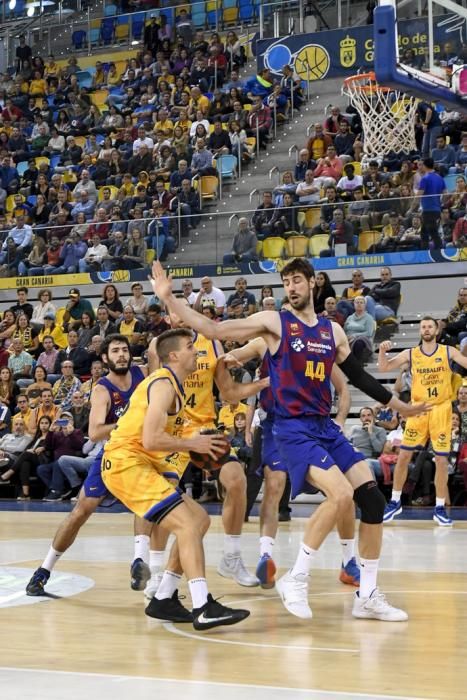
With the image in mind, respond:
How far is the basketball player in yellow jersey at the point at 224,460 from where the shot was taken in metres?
7.67

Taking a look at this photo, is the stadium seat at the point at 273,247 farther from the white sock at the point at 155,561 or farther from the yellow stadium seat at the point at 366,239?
the white sock at the point at 155,561

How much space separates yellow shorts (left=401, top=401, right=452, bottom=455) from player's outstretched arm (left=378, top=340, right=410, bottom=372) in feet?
2.22

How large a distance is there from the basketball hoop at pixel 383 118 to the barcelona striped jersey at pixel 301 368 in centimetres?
1315

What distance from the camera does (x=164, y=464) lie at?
23.9ft

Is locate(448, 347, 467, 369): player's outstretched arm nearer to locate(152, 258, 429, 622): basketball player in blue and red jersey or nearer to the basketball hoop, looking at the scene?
locate(152, 258, 429, 622): basketball player in blue and red jersey

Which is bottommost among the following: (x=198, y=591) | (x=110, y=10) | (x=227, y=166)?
(x=198, y=591)

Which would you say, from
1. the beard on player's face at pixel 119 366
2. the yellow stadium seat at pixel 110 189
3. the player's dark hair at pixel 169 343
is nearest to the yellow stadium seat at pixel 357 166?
the yellow stadium seat at pixel 110 189

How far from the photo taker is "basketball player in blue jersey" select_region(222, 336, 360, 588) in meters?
7.67

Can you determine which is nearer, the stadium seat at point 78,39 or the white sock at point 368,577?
the white sock at point 368,577

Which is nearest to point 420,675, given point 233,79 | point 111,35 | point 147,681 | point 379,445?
point 147,681

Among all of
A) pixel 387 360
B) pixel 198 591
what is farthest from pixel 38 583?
pixel 387 360

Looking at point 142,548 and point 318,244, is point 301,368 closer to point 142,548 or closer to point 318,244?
point 142,548

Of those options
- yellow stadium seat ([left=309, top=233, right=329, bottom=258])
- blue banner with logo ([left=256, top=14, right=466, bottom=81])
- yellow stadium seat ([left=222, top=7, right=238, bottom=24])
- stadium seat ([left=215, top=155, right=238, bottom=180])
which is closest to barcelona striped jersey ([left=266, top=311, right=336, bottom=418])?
yellow stadium seat ([left=309, top=233, right=329, bottom=258])

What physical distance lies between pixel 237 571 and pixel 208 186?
14.0 m
